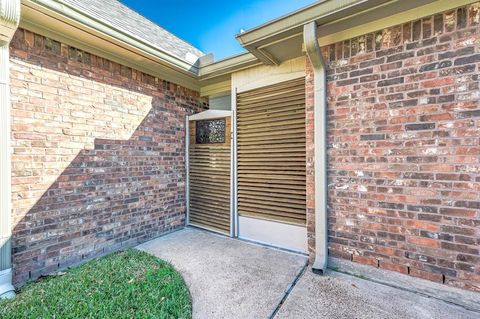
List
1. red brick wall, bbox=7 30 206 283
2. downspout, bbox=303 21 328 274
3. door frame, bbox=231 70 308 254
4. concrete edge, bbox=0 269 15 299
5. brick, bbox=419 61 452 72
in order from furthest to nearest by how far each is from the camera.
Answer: door frame, bbox=231 70 308 254 < downspout, bbox=303 21 328 274 < red brick wall, bbox=7 30 206 283 < concrete edge, bbox=0 269 15 299 < brick, bbox=419 61 452 72

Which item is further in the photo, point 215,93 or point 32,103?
point 215,93

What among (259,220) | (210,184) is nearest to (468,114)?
(259,220)

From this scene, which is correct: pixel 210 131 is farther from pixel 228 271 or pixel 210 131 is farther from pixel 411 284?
pixel 411 284

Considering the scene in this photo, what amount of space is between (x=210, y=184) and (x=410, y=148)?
11.0 feet

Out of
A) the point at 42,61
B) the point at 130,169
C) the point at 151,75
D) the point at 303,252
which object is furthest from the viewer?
the point at 151,75

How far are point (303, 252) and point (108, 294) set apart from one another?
2609 millimetres

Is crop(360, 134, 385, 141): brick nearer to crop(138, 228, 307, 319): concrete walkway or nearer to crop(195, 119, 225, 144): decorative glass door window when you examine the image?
crop(138, 228, 307, 319): concrete walkway

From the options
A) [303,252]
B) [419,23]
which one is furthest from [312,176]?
[419,23]

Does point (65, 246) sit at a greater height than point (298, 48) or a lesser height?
lesser

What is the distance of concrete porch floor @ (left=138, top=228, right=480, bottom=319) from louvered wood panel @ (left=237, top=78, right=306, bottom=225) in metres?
0.74

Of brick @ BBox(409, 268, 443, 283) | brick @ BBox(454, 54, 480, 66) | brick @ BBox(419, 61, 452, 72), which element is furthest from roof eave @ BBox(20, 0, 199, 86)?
brick @ BBox(409, 268, 443, 283)

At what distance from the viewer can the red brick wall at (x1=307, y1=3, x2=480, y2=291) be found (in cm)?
222

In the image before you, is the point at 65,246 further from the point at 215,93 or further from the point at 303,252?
the point at 215,93

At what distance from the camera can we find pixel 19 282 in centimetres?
271
